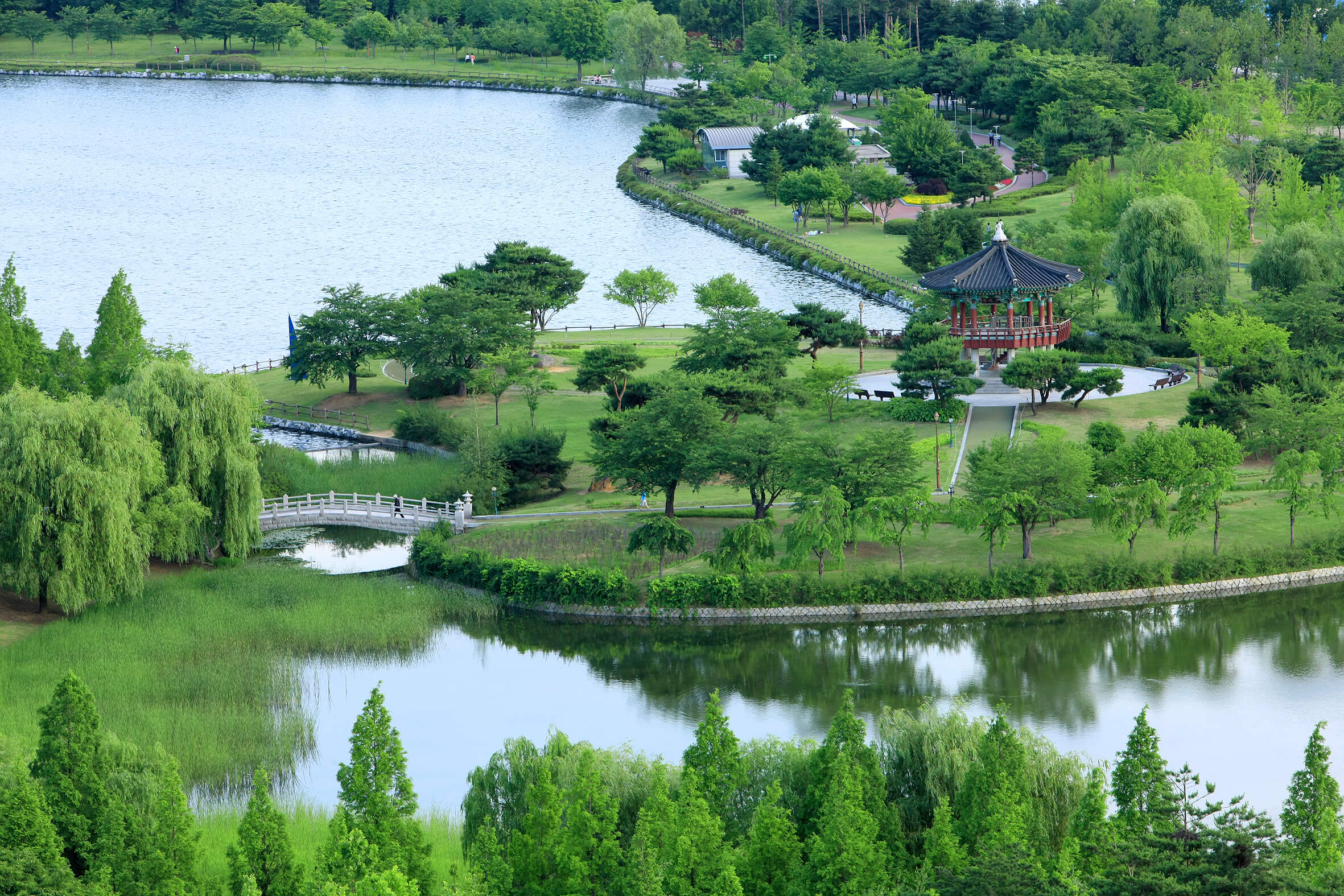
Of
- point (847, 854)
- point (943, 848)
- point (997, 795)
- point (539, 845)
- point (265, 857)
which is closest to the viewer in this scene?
point (847, 854)

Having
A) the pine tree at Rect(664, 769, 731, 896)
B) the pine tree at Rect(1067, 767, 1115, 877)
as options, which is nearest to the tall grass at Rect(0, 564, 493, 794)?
the pine tree at Rect(664, 769, 731, 896)

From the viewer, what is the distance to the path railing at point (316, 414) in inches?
3034

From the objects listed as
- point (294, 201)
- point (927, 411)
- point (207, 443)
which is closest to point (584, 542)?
point (207, 443)

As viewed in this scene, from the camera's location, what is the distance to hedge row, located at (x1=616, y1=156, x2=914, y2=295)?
104 m

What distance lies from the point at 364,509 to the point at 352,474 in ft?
16.7

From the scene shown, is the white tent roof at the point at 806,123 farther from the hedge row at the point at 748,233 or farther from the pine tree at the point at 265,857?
the pine tree at the point at 265,857

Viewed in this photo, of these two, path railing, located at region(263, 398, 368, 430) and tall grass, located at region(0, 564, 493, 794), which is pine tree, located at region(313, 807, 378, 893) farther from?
path railing, located at region(263, 398, 368, 430)

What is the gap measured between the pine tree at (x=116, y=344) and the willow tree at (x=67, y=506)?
1163 cm

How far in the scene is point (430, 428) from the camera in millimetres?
72375

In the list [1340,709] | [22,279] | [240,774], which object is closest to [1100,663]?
[1340,709]

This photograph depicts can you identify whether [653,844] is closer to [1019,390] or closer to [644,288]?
[1019,390]

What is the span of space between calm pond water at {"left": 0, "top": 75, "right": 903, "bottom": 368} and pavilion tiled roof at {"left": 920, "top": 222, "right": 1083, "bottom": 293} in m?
21.3

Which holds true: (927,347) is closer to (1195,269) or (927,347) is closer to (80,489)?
(1195,269)

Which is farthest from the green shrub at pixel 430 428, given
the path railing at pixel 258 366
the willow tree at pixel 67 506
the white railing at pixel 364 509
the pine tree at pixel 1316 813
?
the pine tree at pixel 1316 813
